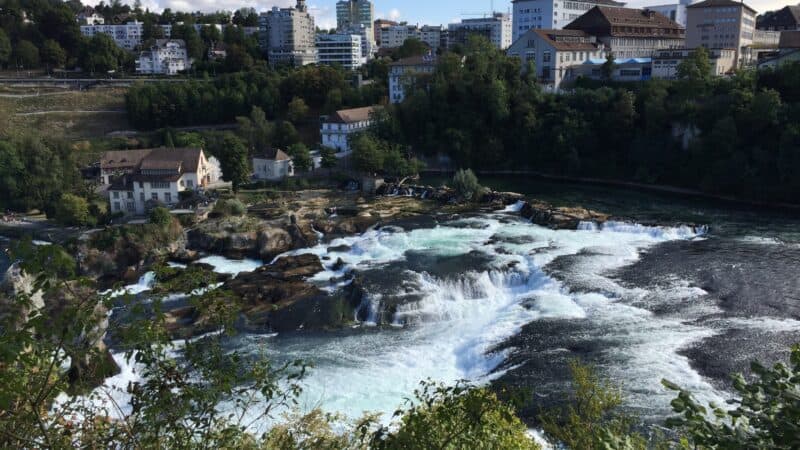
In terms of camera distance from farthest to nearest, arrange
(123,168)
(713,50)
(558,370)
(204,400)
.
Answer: (713,50)
(123,168)
(558,370)
(204,400)

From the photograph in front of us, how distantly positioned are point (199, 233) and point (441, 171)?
91.5ft

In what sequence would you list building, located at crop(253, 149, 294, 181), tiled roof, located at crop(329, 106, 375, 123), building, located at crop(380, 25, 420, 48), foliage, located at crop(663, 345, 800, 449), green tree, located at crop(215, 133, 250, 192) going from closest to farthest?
foliage, located at crop(663, 345, 800, 449), green tree, located at crop(215, 133, 250, 192), building, located at crop(253, 149, 294, 181), tiled roof, located at crop(329, 106, 375, 123), building, located at crop(380, 25, 420, 48)

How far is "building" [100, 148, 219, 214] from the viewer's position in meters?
38.9

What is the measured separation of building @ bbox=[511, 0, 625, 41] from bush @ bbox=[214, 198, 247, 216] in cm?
5712

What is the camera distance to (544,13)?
82750mm

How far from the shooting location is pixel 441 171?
182 ft

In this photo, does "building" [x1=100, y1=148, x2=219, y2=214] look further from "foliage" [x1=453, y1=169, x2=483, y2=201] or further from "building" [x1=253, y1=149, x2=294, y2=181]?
"foliage" [x1=453, y1=169, x2=483, y2=201]

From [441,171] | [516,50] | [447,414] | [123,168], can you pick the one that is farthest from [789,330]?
[516,50]

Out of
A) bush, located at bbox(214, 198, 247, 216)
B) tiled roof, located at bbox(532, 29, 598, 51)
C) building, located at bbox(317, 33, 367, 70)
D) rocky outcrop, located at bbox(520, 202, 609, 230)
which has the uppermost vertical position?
building, located at bbox(317, 33, 367, 70)

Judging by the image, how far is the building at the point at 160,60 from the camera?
81562 millimetres

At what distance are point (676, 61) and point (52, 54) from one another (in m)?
73.3

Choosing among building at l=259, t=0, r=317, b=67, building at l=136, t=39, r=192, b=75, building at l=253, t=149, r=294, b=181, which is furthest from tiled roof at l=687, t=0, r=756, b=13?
building at l=136, t=39, r=192, b=75

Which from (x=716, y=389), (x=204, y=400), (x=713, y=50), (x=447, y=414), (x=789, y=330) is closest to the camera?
(x=204, y=400)

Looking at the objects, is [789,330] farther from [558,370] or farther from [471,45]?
[471,45]
